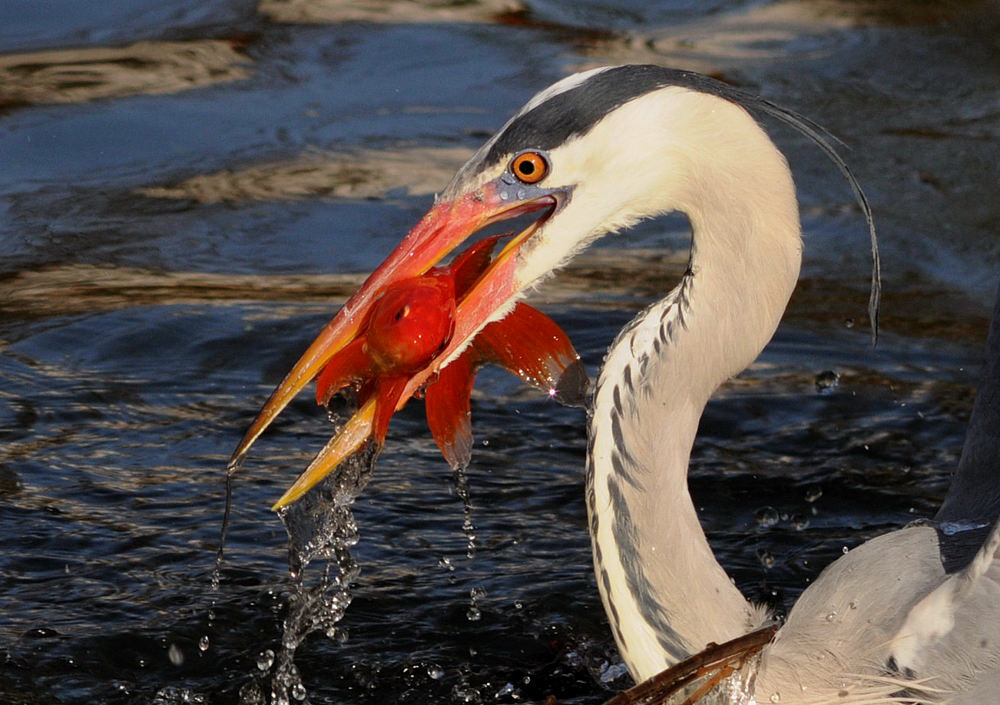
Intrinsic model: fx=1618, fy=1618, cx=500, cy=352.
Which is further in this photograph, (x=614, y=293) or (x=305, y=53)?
(x=305, y=53)

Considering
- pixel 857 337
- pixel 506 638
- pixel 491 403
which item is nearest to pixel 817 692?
pixel 506 638

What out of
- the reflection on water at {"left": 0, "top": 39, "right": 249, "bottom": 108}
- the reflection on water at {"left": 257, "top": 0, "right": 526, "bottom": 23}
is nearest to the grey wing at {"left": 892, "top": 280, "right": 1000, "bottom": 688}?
the reflection on water at {"left": 0, "top": 39, "right": 249, "bottom": 108}

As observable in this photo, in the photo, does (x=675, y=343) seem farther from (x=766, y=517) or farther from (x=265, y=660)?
(x=766, y=517)

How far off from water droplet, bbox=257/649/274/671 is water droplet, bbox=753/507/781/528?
52.2 inches

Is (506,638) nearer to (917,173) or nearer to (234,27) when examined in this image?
(917,173)

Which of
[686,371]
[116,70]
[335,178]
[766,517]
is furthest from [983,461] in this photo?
[116,70]

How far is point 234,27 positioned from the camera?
301 inches

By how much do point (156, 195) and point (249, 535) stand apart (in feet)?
8.28

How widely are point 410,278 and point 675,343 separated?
459 mm

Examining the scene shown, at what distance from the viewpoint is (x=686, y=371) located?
2703 millimetres

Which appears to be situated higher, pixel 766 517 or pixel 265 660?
pixel 766 517

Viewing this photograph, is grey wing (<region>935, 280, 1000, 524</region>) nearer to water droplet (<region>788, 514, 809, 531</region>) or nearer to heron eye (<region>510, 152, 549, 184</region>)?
water droplet (<region>788, 514, 809, 531</region>)

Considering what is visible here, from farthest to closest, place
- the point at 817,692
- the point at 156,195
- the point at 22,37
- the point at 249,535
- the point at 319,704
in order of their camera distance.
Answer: the point at 22,37 < the point at 156,195 < the point at 249,535 < the point at 319,704 < the point at 817,692

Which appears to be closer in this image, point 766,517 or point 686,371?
point 686,371
